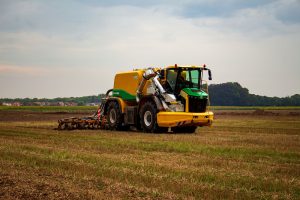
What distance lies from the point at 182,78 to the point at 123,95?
11.9 ft

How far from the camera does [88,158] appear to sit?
10242mm

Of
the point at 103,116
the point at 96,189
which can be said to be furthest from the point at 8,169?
the point at 103,116

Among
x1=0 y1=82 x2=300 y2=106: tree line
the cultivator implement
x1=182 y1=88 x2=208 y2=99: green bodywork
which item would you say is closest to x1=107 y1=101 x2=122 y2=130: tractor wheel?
the cultivator implement

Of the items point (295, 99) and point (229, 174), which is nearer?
point (229, 174)

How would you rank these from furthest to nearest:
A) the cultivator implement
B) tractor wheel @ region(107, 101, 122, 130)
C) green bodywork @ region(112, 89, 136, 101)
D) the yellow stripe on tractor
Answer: the cultivator implement → tractor wheel @ region(107, 101, 122, 130) → green bodywork @ region(112, 89, 136, 101) → the yellow stripe on tractor

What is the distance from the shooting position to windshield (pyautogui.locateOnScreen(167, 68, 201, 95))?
19.2m

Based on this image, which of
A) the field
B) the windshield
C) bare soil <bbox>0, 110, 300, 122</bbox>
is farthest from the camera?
bare soil <bbox>0, 110, 300, 122</bbox>

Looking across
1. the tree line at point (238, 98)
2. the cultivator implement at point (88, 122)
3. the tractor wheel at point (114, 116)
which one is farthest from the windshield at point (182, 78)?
the tree line at point (238, 98)

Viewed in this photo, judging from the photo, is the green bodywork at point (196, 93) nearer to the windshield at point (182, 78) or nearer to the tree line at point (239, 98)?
the windshield at point (182, 78)

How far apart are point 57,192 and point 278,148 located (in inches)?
317

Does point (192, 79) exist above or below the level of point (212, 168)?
above

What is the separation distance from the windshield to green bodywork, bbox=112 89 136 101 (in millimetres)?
2343

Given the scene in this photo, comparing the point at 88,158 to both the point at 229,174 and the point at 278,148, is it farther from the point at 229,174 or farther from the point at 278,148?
the point at 278,148

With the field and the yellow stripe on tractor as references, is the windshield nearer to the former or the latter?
the yellow stripe on tractor
